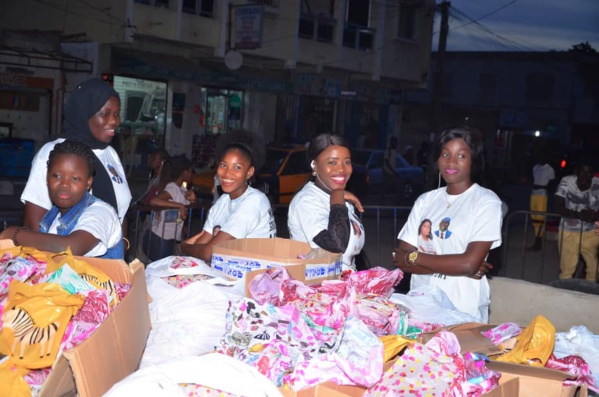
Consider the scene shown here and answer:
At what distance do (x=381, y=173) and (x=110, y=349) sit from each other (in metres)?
21.7

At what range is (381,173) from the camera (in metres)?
23.8

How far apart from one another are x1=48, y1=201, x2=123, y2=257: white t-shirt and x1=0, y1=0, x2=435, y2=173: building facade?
1706 cm

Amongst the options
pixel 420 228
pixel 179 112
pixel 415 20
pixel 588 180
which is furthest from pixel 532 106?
pixel 420 228

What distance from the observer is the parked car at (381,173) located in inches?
925

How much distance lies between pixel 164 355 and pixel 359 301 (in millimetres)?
866

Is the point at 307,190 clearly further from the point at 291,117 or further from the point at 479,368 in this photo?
the point at 291,117

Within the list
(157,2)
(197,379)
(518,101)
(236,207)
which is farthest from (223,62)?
(518,101)

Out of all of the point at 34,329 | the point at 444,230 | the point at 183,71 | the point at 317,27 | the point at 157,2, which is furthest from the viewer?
the point at 317,27

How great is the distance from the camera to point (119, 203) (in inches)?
165

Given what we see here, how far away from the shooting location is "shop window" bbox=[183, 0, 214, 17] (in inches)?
886

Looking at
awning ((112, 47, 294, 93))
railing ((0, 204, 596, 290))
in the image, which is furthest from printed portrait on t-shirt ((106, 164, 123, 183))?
awning ((112, 47, 294, 93))

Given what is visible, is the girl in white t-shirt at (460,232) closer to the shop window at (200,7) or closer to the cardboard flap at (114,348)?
the cardboard flap at (114,348)

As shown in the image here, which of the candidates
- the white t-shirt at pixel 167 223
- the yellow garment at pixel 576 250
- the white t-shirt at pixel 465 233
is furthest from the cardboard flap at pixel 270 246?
the yellow garment at pixel 576 250

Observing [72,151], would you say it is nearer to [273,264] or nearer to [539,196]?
[273,264]
